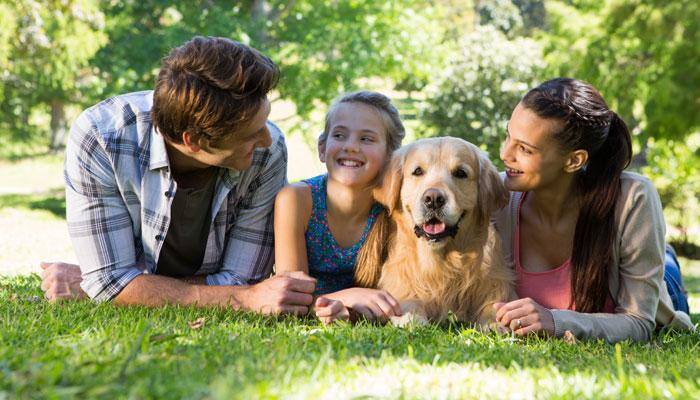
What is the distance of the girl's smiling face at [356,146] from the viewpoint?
405 centimetres

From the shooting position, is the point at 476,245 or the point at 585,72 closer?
the point at 476,245

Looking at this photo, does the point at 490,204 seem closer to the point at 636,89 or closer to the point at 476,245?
the point at 476,245

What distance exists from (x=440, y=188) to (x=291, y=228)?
862mm

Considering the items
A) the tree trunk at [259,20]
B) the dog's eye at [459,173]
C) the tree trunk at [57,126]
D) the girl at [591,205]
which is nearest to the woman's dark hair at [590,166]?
the girl at [591,205]

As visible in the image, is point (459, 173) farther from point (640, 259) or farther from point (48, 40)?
point (48, 40)

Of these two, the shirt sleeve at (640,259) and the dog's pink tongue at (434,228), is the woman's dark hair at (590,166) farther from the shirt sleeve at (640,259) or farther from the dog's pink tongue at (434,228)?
the dog's pink tongue at (434,228)

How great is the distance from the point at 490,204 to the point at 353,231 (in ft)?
2.68

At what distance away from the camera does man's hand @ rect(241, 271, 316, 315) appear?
3629 mm

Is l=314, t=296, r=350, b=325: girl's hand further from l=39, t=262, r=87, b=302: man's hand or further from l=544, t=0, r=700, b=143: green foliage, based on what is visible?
l=544, t=0, r=700, b=143: green foliage

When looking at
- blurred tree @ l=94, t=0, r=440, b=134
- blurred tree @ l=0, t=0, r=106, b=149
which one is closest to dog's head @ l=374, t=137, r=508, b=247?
blurred tree @ l=94, t=0, r=440, b=134

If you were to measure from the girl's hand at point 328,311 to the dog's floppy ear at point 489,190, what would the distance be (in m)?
0.93

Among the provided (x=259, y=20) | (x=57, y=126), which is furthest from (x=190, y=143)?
(x=57, y=126)

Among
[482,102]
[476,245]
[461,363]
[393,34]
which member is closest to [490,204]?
[476,245]

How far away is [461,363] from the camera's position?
2.66m
